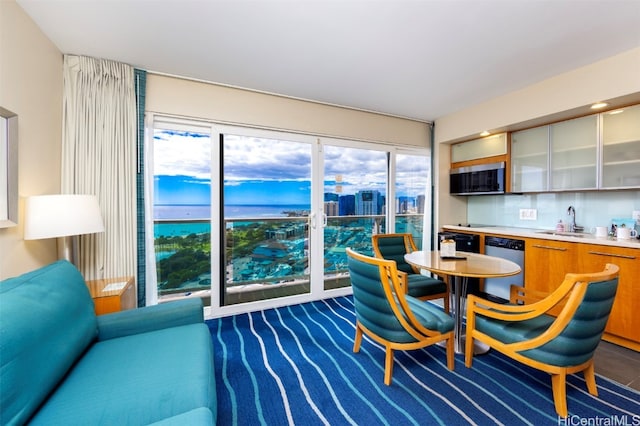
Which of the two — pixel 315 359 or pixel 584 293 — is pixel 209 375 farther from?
pixel 584 293

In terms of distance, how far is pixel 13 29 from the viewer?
5.62ft

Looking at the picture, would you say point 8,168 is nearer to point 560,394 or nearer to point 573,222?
point 560,394

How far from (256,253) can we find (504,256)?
302cm

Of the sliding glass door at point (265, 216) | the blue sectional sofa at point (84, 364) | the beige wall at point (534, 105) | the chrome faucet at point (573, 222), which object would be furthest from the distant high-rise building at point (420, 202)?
the blue sectional sofa at point (84, 364)

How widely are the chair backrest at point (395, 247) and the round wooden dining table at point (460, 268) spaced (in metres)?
0.42

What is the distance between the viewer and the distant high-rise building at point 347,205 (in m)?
3.77

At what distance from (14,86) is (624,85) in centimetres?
462

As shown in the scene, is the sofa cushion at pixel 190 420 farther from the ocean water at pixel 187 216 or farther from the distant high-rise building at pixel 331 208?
the distant high-rise building at pixel 331 208

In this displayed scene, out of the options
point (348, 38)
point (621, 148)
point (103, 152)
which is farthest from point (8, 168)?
point (621, 148)

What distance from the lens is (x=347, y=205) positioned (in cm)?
382

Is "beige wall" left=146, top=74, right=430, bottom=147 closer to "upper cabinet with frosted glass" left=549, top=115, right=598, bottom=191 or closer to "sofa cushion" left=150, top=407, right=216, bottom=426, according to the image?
"upper cabinet with frosted glass" left=549, top=115, right=598, bottom=191

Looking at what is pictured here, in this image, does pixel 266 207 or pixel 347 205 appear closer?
pixel 266 207

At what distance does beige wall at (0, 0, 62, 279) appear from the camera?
1657 mm

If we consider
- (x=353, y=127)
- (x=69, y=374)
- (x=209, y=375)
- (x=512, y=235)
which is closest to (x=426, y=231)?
(x=512, y=235)
